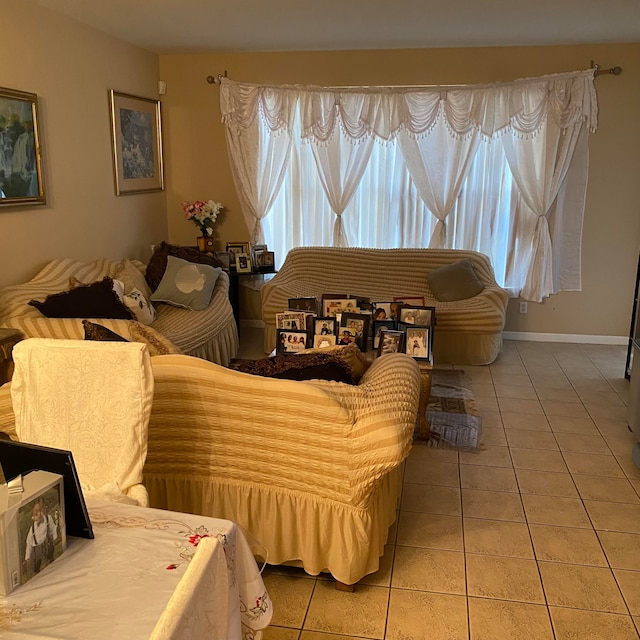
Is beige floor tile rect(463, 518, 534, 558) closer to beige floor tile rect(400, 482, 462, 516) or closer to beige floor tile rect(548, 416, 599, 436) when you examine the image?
beige floor tile rect(400, 482, 462, 516)

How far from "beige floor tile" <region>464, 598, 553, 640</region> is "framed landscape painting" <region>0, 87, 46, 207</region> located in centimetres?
348

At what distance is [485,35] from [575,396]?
2.85 meters

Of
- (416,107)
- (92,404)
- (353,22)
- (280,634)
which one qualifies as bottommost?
(280,634)

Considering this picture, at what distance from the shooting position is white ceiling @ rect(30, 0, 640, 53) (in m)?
4.02

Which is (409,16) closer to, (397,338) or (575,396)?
(397,338)

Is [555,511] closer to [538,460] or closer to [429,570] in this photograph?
[538,460]

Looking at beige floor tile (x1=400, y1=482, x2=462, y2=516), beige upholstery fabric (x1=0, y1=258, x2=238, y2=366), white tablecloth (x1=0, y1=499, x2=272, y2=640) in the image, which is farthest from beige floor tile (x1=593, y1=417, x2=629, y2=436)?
white tablecloth (x1=0, y1=499, x2=272, y2=640)

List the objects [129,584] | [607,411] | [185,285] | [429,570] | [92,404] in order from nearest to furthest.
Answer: [129,584], [92,404], [429,570], [607,411], [185,285]

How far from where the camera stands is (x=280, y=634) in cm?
213

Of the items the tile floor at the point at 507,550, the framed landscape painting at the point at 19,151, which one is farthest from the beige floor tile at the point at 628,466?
the framed landscape painting at the point at 19,151

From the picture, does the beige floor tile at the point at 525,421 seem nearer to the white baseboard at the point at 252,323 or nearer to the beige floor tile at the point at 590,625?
the beige floor tile at the point at 590,625

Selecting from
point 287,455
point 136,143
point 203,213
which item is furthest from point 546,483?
point 136,143

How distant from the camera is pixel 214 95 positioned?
230 inches

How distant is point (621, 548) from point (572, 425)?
132cm
